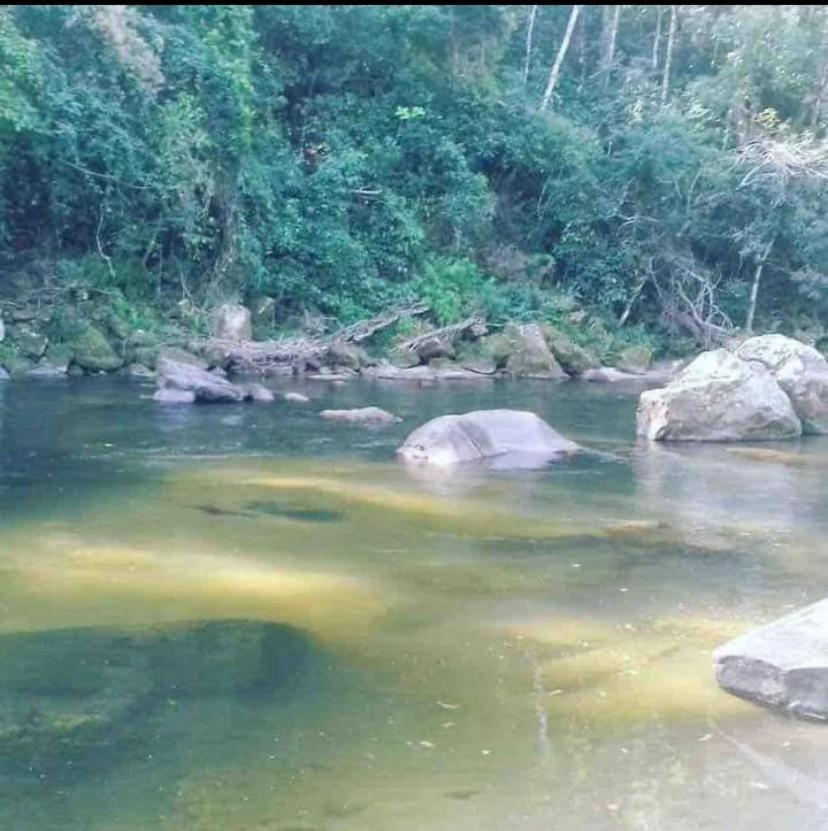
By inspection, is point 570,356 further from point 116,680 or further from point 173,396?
point 116,680

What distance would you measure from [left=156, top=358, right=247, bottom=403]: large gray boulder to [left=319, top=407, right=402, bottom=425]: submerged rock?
191 centimetres

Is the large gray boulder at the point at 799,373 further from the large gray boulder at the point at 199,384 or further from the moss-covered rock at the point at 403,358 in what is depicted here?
the moss-covered rock at the point at 403,358

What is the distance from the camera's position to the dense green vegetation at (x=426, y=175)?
64.8 ft

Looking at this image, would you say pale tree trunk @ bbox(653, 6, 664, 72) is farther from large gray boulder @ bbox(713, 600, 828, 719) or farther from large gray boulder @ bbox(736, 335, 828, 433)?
large gray boulder @ bbox(713, 600, 828, 719)

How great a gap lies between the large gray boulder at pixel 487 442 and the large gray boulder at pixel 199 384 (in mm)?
4238

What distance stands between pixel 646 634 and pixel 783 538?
9.24 ft

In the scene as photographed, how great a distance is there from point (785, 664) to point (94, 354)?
14.7m

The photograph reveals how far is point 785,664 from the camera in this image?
5297 millimetres

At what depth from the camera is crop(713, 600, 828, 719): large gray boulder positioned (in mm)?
5203

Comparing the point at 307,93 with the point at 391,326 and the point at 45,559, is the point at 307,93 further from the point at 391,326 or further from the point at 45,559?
the point at 45,559

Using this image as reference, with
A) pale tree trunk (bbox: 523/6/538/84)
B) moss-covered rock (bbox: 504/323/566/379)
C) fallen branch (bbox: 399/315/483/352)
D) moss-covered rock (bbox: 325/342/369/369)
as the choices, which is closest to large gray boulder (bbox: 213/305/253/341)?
moss-covered rock (bbox: 325/342/369/369)

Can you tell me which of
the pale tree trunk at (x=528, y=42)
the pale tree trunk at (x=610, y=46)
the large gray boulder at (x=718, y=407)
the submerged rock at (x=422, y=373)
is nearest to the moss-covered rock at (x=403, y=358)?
the submerged rock at (x=422, y=373)

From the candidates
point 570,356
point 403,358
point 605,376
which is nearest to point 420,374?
point 403,358

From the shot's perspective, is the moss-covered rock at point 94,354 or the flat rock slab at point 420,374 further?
the flat rock slab at point 420,374
